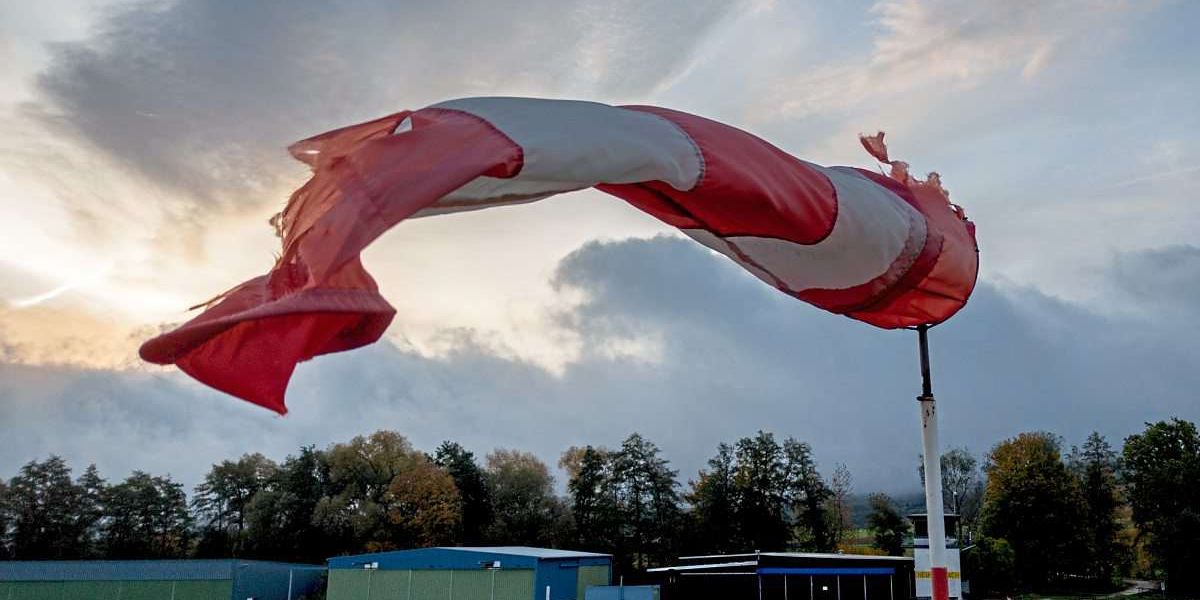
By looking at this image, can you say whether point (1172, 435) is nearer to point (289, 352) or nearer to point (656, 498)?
point (656, 498)

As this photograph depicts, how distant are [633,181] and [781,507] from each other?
161ft

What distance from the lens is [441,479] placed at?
48.2 metres

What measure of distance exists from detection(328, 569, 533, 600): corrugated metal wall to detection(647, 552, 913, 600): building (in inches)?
352

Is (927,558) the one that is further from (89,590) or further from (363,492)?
(363,492)

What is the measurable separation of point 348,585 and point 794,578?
50.0ft

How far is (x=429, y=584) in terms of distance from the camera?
31.0 metres

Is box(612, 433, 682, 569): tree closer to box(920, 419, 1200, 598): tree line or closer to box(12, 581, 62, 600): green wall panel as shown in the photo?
box(920, 419, 1200, 598): tree line

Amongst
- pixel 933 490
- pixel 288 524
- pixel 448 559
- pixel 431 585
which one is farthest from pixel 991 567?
Result: pixel 933 490

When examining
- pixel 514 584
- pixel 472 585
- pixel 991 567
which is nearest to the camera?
pixel 514 584

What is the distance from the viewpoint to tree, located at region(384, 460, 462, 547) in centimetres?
4631

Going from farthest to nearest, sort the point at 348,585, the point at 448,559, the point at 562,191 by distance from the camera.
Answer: the point at 348,585
the point at 448,559
the point at 562,191

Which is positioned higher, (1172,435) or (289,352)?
(1172,435)

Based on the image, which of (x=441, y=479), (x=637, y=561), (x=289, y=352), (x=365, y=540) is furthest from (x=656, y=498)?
(x=289, y=352)

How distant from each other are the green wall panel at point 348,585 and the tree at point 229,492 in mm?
22343
